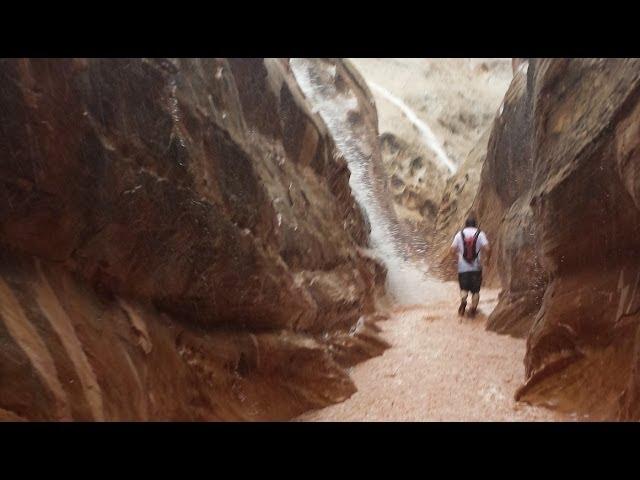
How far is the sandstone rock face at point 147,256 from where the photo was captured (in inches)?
106

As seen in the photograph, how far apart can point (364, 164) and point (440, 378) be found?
430 inches

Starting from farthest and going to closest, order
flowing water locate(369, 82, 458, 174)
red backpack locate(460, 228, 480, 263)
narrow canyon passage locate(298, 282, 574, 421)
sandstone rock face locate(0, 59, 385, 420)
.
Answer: flowing water locate(369, 82, 458, 174) → red backpack locate(460, 228, 480, 263) → narrow canyon passage locate(298, 282, 574, 421) → sandstone rock face locate(0, 59, 385, 420)

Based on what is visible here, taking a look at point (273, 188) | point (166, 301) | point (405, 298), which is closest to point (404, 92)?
point (405, 298)

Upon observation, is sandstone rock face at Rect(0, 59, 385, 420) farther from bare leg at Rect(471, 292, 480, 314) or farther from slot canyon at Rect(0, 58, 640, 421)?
bare leg at Rect(471, 292, 480, 314)

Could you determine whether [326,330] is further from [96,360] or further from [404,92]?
[404,92]

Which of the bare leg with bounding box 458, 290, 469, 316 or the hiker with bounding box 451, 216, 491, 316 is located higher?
the hiker with bounding box 451, 216, 491, 316

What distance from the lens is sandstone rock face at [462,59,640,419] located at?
301 cm

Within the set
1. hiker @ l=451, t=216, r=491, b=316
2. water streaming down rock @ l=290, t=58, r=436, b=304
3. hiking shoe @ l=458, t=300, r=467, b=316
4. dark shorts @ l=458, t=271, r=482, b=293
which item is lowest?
hiking shoe @ l=458, t=300, r=467, b=316

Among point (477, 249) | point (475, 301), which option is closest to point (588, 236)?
point (477, 249)

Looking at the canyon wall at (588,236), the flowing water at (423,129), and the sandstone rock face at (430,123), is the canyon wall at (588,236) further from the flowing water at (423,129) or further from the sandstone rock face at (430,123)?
the flowing water at (423,129)

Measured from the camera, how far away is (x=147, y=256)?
3297mm

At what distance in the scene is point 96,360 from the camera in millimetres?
2828

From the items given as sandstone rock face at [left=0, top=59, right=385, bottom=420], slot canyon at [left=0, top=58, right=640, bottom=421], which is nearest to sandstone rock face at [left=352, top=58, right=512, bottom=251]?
slot canyon at [left=0, top=58, right=640, bottom=421]

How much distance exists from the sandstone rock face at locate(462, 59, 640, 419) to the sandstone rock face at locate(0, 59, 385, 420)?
6.22ft
